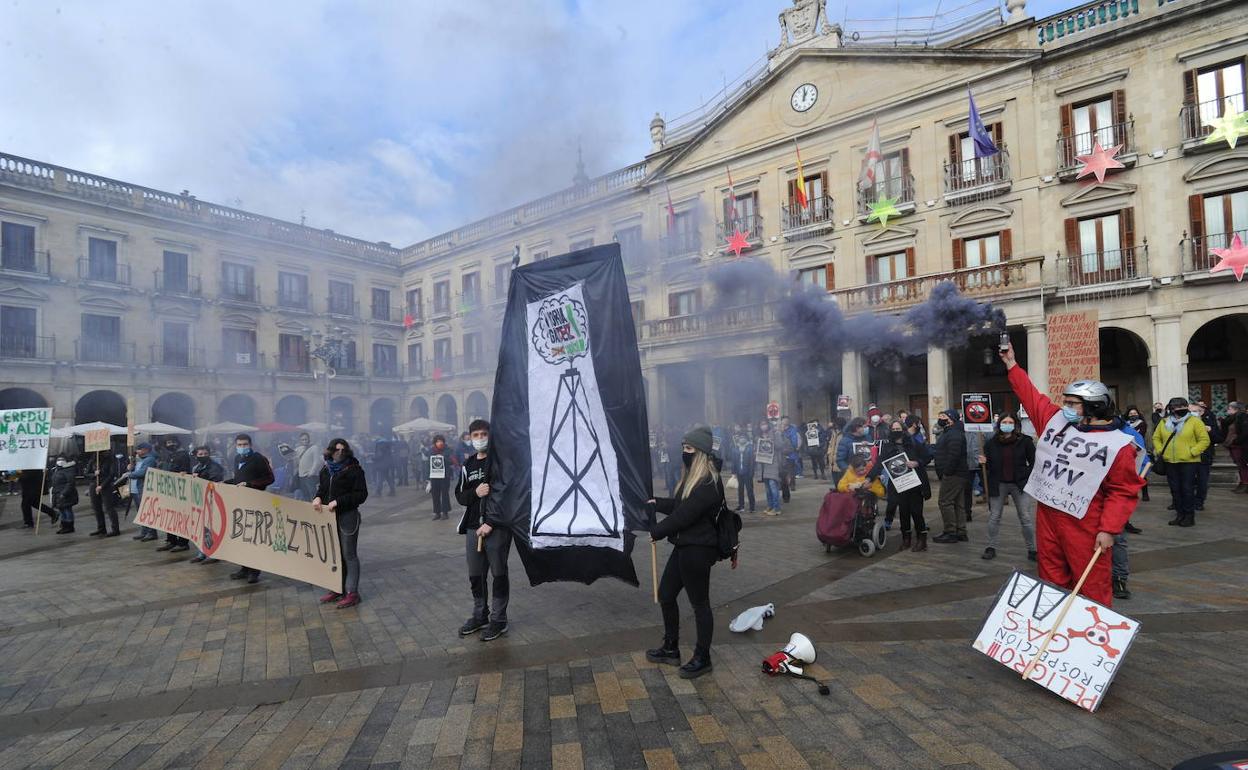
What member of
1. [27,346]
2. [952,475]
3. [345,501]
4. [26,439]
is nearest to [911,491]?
[952,475]

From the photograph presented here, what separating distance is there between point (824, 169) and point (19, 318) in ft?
107

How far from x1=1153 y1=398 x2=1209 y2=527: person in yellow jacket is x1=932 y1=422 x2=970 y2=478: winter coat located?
3657 mm

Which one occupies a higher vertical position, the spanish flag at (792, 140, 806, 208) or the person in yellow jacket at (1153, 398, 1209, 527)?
the spanish flag at (792, 140, 806, 208)

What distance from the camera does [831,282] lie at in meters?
22.6

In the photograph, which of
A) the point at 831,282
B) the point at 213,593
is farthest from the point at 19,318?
the point at 831,282

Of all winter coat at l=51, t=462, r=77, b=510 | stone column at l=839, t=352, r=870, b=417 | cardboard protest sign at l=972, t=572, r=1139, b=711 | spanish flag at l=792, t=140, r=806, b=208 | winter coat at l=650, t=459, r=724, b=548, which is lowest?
cardboard protest sign at l=972, t=572, r=1139, b=711

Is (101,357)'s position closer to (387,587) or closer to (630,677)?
(387,587)

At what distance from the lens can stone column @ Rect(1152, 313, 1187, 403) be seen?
16.9m

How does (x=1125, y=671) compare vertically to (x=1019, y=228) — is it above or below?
below

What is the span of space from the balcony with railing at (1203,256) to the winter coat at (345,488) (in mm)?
21240

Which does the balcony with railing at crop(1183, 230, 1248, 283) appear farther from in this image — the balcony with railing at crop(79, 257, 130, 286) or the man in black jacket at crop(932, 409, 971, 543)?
the balcony with railing at crop(79, 257, 130, 286)

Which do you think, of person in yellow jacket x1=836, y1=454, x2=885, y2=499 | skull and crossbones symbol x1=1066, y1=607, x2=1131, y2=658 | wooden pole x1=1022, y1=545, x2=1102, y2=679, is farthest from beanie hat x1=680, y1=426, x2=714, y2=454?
person in yellow jacket x1=836, y1=454, x2=885, y2=499

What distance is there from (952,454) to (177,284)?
33590 mm

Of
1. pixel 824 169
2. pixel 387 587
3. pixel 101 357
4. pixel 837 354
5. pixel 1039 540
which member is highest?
pixel 824 169
